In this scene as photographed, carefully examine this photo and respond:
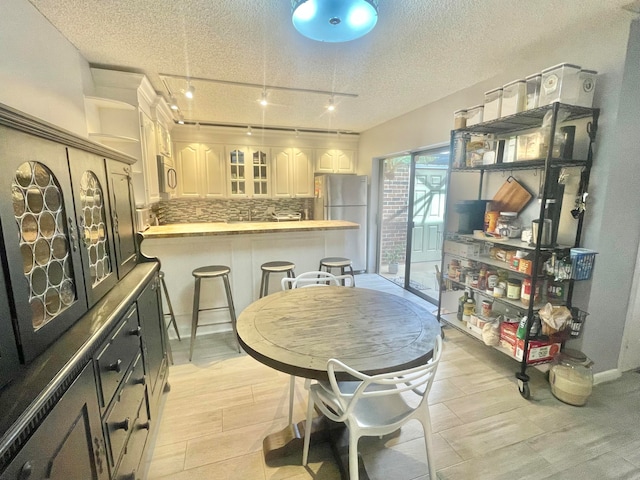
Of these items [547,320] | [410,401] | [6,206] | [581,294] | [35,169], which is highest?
[35,169]

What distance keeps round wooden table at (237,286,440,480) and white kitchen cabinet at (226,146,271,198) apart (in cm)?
334

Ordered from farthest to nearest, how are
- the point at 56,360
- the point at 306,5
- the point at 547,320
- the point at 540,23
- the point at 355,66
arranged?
1. the point at 355,66
2. the point at 547,320
3. the point at 540,23
4. the point at 306,5
5. the point at 56,360

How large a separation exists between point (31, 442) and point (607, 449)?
100 inches

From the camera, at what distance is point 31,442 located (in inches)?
26.3

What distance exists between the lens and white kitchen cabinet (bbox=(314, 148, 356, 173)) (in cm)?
519

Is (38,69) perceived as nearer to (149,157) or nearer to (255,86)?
(149,157)

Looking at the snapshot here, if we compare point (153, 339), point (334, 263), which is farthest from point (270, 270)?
point (153, 339)

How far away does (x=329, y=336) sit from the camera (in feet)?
4.59

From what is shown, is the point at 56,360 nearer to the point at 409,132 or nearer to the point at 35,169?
the point at 35,169

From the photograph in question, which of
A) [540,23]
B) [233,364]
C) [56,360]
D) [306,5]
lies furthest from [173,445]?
[540,23]

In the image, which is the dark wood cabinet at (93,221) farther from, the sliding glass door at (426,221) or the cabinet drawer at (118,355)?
the sliding glass door at (426,221)

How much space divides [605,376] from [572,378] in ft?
1.77

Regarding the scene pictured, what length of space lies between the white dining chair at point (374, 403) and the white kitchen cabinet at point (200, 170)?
4019mm

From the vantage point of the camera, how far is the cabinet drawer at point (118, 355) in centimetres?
108
